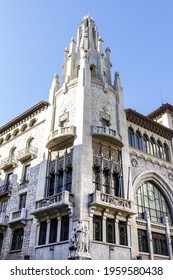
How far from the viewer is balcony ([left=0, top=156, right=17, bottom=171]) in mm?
28188

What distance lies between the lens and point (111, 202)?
Result: 788 inches

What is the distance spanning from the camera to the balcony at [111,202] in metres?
19.1

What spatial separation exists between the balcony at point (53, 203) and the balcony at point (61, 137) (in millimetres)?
4945

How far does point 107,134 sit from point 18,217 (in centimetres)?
987

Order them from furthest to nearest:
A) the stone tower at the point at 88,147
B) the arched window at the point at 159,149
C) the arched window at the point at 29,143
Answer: the arched window at the point at 159,149 < the arched window at the point at 29,143 < the stone tower at the point at 88,147

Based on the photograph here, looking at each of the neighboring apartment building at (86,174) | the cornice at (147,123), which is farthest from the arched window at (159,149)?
the cornice at (147,123)

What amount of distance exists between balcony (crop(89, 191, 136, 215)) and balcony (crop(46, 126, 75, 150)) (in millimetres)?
5417

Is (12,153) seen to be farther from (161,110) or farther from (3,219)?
(161,110)

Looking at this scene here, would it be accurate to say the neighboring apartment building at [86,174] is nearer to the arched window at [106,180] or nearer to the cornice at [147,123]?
the arched window at [106,180]

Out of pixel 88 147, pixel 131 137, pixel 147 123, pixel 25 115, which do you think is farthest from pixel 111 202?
pixel 25 115

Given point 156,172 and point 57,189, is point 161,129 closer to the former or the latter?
point 156,172

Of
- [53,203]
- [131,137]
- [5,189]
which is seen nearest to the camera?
[53,203]
